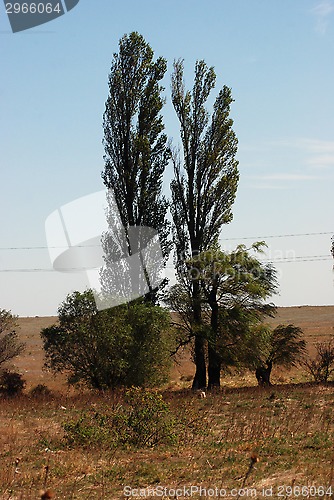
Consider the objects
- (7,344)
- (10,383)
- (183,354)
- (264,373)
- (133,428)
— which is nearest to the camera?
(133,428)

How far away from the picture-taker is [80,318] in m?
27.2

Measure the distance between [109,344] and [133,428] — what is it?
1152 cm

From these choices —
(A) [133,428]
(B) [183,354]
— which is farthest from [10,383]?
(A) [133,428]

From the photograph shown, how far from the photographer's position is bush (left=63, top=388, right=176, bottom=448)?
13.9 meters

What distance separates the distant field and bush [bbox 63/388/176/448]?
1440cm

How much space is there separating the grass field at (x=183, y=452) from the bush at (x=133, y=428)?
39 mm

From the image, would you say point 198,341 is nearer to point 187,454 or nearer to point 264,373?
point 264,373

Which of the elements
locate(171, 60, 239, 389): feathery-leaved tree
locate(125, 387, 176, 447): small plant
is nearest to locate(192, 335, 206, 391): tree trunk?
locate(171, 60, 239, 389): feathery-leaved tree

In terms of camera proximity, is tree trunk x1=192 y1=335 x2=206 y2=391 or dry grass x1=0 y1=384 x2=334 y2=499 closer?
dry grass x1=0 y1=384 x2=334 y2=499

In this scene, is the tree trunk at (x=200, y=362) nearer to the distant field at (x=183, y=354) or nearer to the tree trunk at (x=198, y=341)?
the tree trunk at (x=198, y=341)

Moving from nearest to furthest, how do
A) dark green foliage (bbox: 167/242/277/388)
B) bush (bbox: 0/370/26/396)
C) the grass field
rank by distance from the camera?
the grass field
dark green foliage (bbox: 167/242/277/388)
bush (bbox: 0/370/26/396)

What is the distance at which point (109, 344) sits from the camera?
84.8 feet

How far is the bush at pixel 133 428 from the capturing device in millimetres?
13938

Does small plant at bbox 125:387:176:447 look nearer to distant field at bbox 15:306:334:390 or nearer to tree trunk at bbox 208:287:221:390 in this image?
distant field at bbox 15:306:334:390
